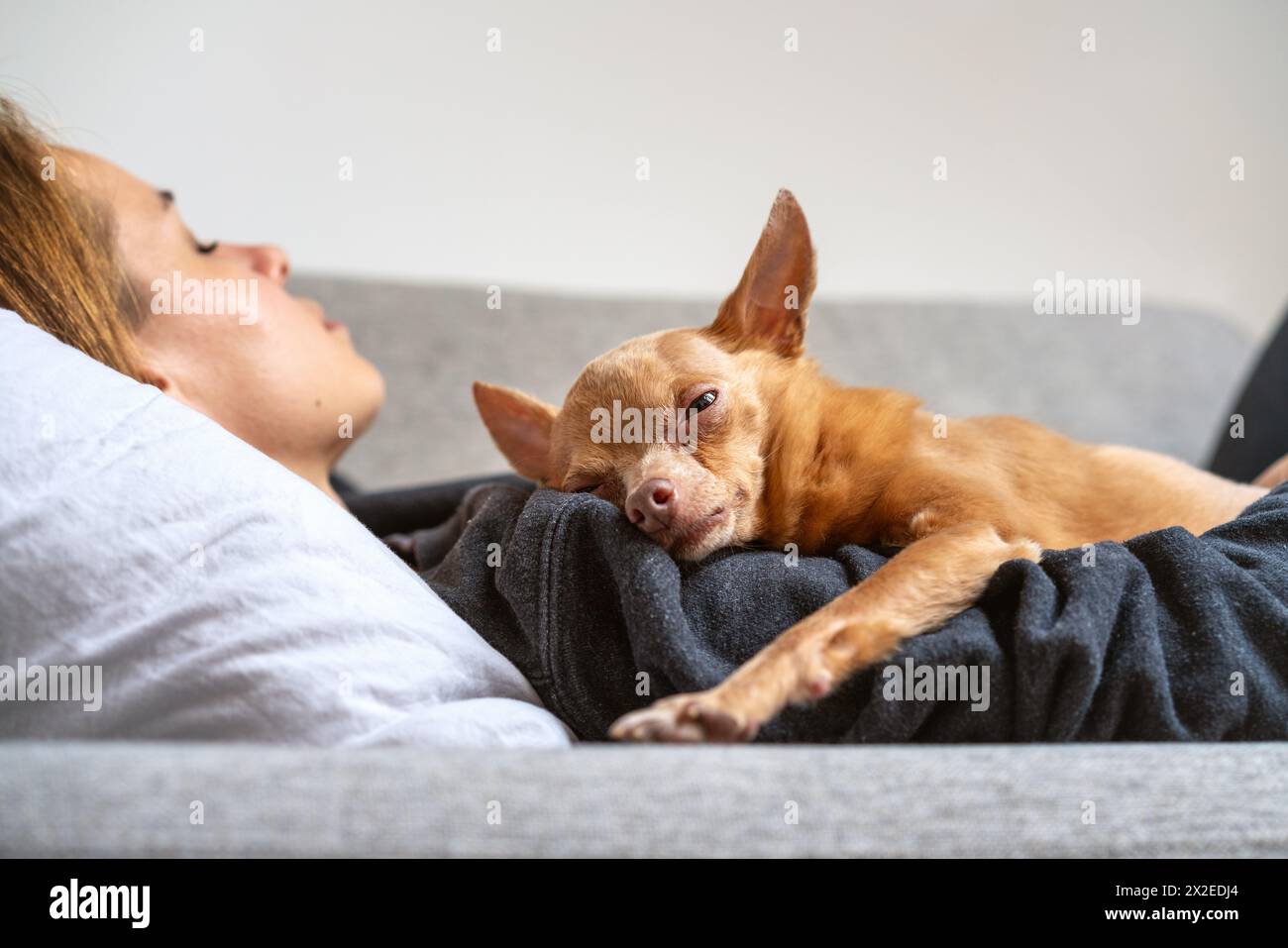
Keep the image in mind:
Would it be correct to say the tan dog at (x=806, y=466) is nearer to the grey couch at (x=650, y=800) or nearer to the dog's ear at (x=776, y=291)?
the dog's ear at (x=776, y=291)

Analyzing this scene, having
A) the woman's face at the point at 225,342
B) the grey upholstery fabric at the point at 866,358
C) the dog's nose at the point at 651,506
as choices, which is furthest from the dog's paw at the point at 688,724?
the grey upholstery fabric at the point at 866,358

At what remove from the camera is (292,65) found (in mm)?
3541

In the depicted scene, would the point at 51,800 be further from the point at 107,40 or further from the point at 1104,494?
the point at 107,40

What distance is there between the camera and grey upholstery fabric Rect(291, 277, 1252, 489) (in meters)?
3.33

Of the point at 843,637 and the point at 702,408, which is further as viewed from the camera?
the point at 702,408

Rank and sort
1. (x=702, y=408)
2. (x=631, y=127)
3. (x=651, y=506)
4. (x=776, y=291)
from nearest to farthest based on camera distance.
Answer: (x=651, y=506)
(x=702, y=408)
(x=776, y=291)
(x=631, y=127)

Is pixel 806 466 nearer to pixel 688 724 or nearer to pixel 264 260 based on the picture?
pixel 688 724

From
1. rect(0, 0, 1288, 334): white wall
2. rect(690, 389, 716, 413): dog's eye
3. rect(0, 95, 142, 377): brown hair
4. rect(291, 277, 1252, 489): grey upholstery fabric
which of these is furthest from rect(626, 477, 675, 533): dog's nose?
rect(0, 0, 1288, 334): white wall

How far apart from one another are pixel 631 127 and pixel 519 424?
193 cm

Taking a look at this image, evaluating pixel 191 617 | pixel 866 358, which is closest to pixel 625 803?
pixel 191 617

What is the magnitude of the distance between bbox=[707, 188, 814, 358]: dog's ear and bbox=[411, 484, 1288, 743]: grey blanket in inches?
25.7

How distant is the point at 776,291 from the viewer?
2057 mm

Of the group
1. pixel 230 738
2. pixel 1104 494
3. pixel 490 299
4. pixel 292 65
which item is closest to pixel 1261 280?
pixel 1104 494

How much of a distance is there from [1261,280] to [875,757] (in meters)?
4.62
